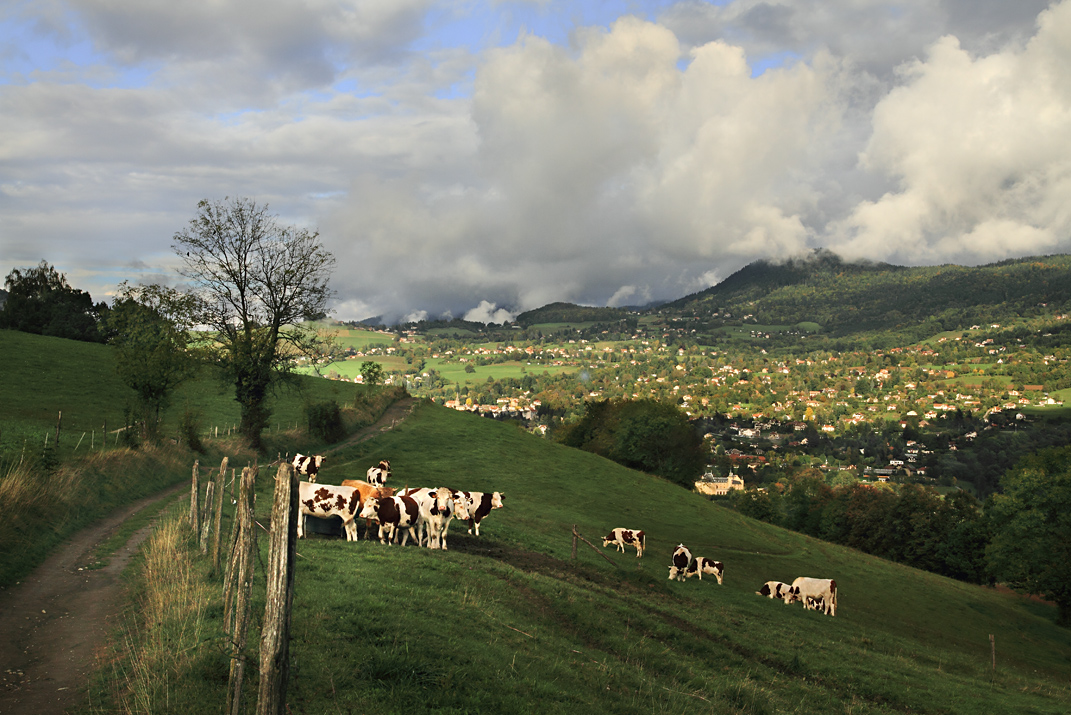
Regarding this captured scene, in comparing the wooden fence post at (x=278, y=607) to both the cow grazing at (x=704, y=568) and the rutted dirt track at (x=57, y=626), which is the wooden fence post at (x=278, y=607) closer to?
the rutted dirt track at (x=57, y=626)

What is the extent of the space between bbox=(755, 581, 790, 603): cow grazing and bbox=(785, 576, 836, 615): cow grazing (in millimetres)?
232

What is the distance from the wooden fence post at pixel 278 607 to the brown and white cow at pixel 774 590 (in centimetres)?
2848

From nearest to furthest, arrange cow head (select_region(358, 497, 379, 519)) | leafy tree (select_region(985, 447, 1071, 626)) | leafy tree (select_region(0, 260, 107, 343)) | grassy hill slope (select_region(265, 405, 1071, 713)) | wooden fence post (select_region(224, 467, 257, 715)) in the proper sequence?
wooden fence post (select_region(224, 467, 257, 715)), grassy hill slope (select_region(265, 405, 1071, 713)), cow head (select_region(358, 497, 379, 519)), leafy tree (select_region(985, 447, 1071, 626)), leafy tree (select_region(0, 260, 107, 343))

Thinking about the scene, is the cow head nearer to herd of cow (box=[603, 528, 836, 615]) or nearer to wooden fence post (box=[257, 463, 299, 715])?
wooden fence post (box=[257, 463, 299, 715])

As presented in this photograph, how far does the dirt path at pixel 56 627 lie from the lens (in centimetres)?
796

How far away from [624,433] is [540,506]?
1688 inches

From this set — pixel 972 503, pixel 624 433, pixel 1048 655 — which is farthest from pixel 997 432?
pixel 1048 655

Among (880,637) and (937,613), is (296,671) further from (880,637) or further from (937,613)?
(937,613)

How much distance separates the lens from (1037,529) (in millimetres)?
53781

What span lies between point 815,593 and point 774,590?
78.6 inches

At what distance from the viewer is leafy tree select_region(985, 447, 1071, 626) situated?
158 ft

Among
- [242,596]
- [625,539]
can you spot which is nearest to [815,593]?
[625,539]

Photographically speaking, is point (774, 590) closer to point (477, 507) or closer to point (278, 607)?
point (477, 507)

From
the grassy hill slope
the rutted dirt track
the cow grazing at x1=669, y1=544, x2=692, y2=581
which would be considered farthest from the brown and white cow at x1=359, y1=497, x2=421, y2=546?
the cow grazing at x1=669, y1=544, x2=692, y2=581
